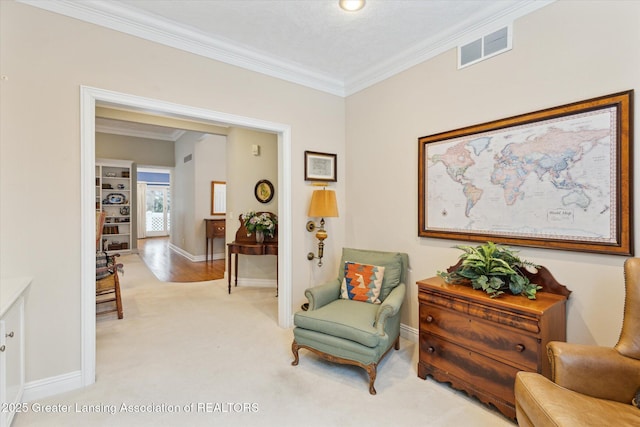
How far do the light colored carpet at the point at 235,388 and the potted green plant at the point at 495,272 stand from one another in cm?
77

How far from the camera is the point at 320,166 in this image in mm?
3529

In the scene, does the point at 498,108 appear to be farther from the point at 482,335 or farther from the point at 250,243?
the point at 250,243

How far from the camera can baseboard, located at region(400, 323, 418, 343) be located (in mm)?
2995

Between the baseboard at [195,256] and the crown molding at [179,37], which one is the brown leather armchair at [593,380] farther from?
the baseboard at [195,256]

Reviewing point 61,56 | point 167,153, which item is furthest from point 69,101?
point 167,153

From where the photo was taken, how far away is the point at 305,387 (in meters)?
2.21

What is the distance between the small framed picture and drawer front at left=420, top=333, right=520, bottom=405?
196cm

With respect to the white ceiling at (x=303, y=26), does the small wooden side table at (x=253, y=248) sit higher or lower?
lower

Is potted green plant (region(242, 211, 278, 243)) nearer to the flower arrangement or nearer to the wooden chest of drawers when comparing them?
the flower arrangement

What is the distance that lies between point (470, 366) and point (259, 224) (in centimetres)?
343

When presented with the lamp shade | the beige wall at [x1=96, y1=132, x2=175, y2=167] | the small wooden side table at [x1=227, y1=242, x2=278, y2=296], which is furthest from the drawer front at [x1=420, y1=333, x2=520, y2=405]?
the beige wall at [x1=96, y1=132, x2=175, y2=167]

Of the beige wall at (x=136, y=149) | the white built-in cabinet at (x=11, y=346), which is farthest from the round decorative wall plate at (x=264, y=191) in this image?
the beige wall at (x=136, y=149)

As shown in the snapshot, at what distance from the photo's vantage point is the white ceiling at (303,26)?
2.26 meters

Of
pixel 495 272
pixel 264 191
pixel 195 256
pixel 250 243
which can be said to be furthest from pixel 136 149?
pixel 495 272
